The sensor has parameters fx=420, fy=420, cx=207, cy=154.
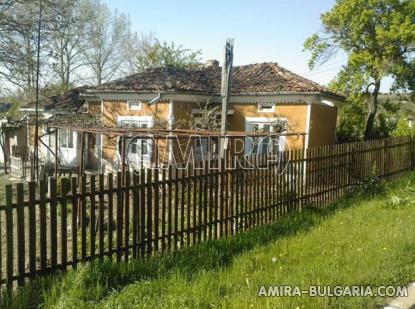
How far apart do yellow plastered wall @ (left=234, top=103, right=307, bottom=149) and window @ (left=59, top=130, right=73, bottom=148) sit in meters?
10.5

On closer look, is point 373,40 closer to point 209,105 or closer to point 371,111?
point 371,111

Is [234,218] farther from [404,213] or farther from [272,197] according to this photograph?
[404,213]

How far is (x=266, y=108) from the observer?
1880 centimetres

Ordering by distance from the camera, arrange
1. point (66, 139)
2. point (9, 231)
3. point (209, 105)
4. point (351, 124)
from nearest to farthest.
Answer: point (9, 231) → point (209, 105) → point (351, 124) → point (66, 139)

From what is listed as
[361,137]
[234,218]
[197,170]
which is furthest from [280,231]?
[361,137]

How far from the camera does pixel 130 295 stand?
14.7ft

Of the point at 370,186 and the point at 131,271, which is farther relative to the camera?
the point at 370,186

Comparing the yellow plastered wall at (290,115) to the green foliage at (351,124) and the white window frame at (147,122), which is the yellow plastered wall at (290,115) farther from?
the green foliage at (351,124)

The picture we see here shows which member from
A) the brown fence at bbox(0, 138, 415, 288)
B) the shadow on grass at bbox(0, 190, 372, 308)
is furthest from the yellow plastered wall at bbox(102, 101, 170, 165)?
the shadow on grass at bbox(0, 190, 372, 308)

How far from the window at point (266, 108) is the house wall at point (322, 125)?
1.77 meters

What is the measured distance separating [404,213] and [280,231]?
2.94 metres

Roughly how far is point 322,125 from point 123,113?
31.8 feet

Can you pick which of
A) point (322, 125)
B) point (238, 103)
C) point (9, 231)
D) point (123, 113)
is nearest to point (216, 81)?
point (238, 103)

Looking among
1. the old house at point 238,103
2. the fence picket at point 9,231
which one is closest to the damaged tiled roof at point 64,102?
the old house at point 238,103
